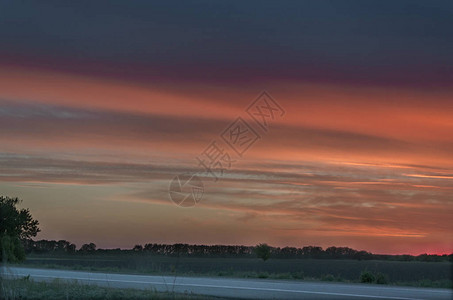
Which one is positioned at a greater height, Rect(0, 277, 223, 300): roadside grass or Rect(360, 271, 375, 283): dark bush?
Rect(360, 271, 375, 283): dark bush

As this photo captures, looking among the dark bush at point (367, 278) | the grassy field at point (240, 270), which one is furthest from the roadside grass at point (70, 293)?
the dark bush at point (367, 278)

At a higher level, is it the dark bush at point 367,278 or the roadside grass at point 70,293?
the dark bush at point 367,278

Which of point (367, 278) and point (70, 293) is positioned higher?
point (367, 278)

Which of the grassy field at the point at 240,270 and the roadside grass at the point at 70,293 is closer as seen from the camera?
the roadside grass at the point at 70,293

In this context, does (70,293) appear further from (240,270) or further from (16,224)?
(240,270)

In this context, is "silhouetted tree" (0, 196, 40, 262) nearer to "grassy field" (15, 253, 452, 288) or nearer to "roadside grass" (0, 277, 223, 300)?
"grassy field" (15, 253, 452, 288)

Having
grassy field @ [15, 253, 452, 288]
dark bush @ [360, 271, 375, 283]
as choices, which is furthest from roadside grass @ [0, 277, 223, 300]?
dark bush @ [360, 271, 375, 283]

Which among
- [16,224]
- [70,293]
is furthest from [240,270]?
[70,293]

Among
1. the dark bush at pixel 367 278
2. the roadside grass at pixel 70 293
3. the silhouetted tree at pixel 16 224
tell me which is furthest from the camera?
the silhouetted tree at pixel 16 224

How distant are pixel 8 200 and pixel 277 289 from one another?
24.6 m

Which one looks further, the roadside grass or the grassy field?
the grassy field

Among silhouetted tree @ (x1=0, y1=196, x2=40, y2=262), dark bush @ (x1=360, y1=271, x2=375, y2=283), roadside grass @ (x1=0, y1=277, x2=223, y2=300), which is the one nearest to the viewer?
roadside grass @ (x1=0, y1=277, x2=223, y2=300)

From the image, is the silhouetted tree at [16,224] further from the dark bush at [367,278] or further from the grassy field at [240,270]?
the dark bush at [367,278]

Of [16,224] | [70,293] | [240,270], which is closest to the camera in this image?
[70,293]
